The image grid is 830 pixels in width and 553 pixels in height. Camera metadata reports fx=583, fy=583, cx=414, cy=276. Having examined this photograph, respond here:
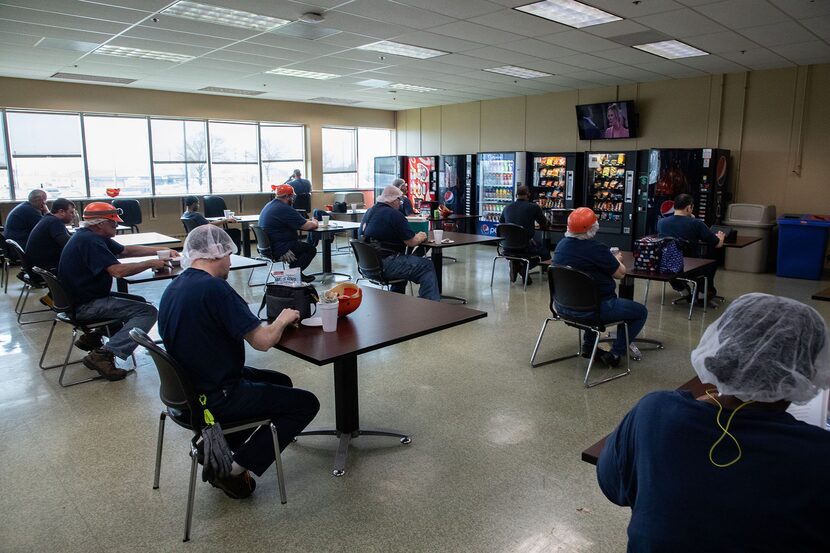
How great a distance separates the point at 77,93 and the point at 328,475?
9375mm

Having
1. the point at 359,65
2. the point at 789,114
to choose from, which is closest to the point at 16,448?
the point at 359,65

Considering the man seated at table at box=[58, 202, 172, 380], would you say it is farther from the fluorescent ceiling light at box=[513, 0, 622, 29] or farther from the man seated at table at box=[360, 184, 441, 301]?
the fluorescent ceiling light at box=[513, 0, 622, 29]

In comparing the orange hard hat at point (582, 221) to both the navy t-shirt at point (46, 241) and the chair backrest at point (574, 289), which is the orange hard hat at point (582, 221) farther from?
the navy t-shirt at point (46, 241)

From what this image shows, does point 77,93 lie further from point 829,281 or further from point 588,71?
point 829,281

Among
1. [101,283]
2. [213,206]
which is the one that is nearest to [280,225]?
[101,283]

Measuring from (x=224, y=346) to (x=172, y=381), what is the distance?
0.24 meters

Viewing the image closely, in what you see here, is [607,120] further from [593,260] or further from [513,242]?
[593,260]

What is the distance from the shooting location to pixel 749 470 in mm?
1130

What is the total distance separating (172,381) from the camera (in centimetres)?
236

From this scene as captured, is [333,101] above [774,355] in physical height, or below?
above

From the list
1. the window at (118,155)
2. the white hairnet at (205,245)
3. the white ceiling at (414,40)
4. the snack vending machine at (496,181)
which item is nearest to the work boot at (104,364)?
the white hairnet at (205,245)

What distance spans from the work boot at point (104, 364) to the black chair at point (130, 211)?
5.97m

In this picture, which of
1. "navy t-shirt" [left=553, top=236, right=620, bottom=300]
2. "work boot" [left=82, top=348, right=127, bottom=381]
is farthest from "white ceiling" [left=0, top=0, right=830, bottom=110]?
"work boot" [left=82, top=348, right=127, bottom=381]

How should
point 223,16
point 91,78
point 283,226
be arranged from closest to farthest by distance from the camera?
point 223,16, point 283,226, point 91,78
